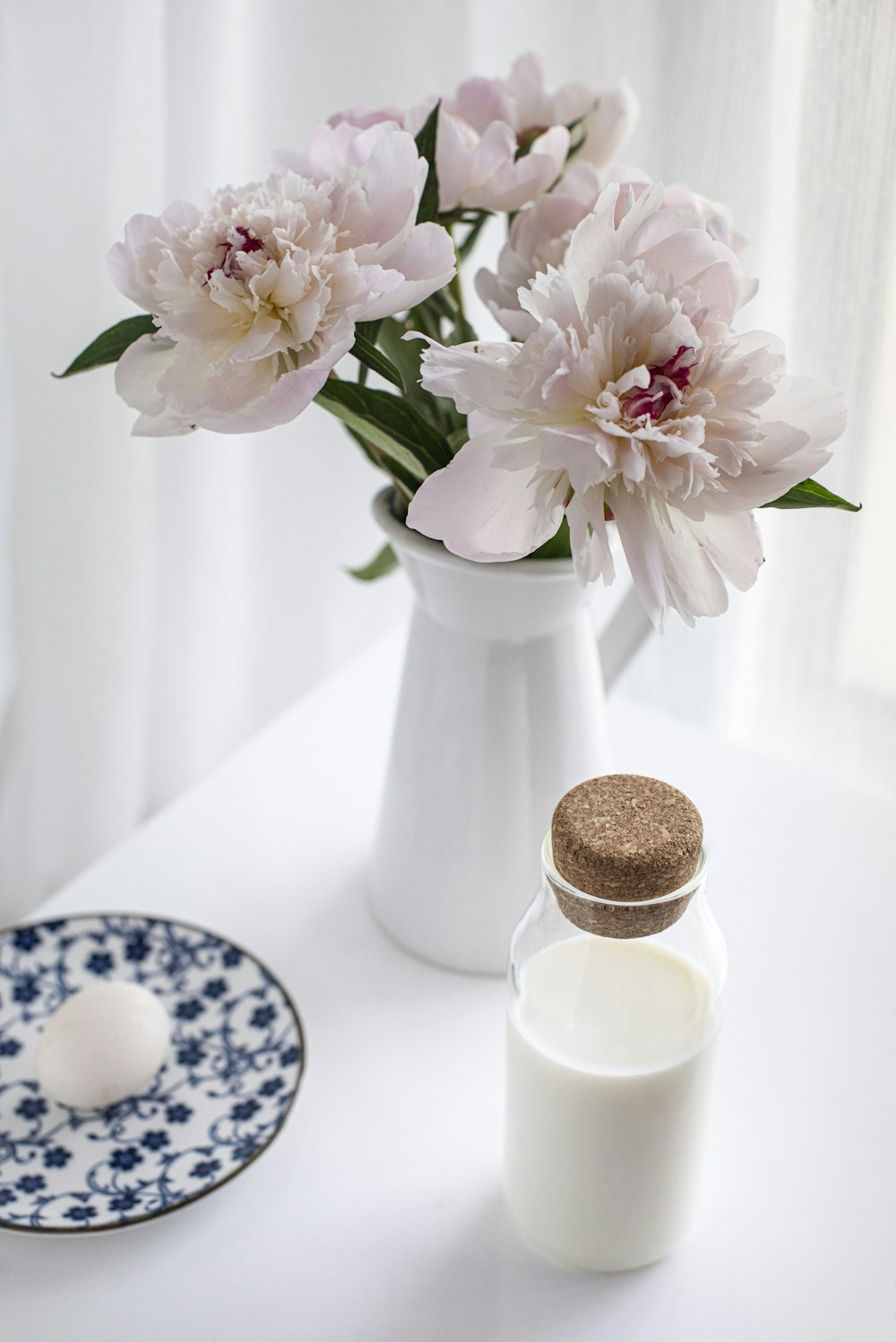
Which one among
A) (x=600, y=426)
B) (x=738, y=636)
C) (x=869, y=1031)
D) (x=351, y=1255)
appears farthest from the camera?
(x=738, y=636)

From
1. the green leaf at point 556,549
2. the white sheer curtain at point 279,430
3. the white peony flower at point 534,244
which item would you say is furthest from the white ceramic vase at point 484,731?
the white sheer curtain at point 279,430

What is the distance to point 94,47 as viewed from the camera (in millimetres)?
657

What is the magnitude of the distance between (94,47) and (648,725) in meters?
0.55

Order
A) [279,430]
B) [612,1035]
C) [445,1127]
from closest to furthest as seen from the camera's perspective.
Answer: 1. [612,1035]
2. [445,1127]
3. [279,430]

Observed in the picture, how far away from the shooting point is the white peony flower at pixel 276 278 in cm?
41

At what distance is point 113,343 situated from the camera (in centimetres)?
50

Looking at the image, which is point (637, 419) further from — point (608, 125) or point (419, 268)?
point (608, 125)

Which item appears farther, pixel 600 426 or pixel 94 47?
pixel 94 47

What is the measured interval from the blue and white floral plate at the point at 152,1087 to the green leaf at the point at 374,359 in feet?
1.08

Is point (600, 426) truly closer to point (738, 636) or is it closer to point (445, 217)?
point (445, 217)

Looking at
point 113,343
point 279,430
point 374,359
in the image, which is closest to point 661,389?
point 374,359

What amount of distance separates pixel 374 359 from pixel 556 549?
0.49 feet

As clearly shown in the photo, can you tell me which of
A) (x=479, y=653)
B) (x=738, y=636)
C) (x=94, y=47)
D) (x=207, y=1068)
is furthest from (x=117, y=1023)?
(x=738, y=636)

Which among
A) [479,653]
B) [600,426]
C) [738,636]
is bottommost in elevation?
[738,636]
